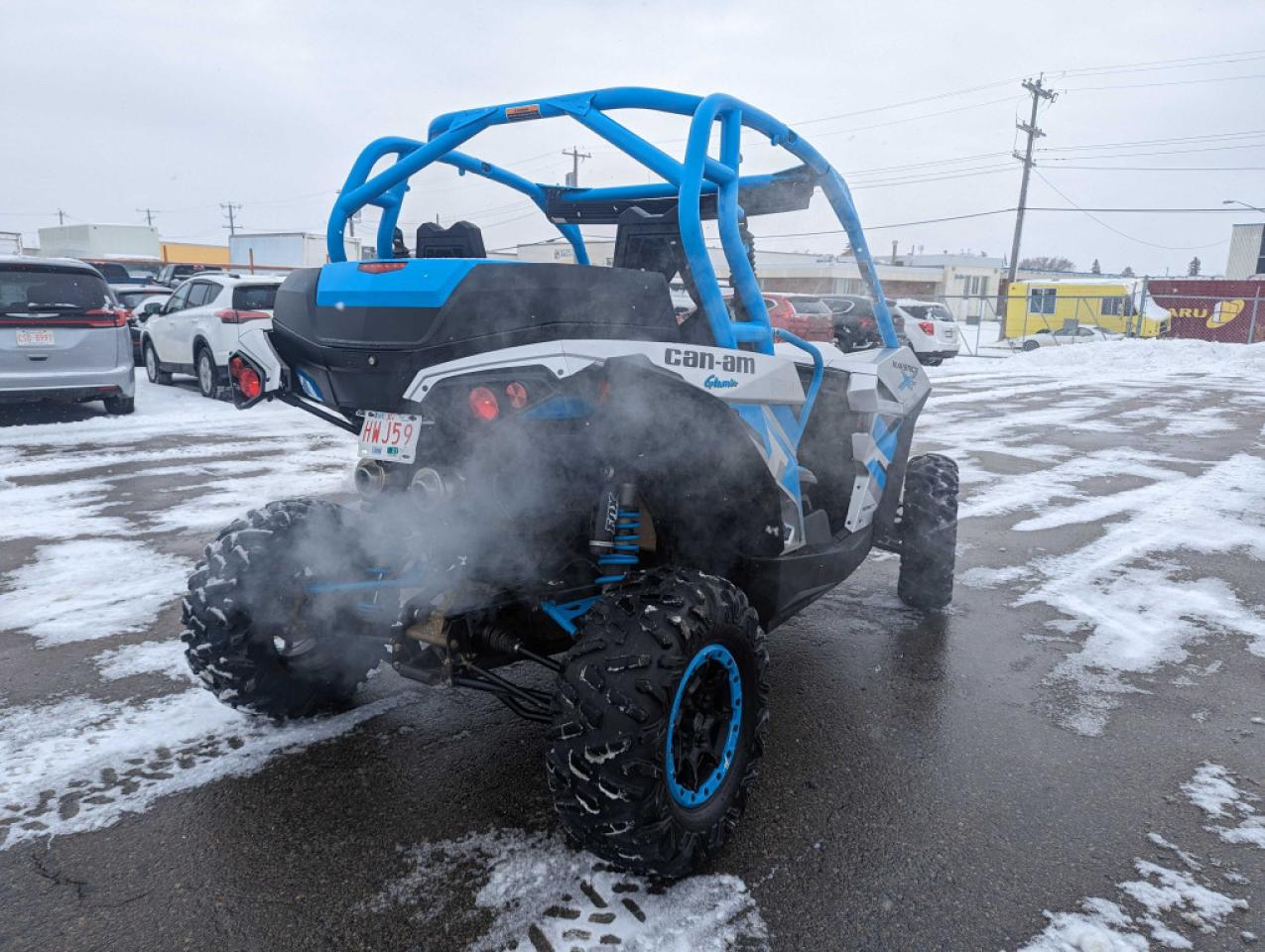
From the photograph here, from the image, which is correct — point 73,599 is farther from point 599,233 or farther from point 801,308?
point 801,308

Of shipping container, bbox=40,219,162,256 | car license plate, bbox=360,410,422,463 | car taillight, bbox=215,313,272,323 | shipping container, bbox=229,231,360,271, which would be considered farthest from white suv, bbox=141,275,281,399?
shipping container, bbox=40,219,162,256

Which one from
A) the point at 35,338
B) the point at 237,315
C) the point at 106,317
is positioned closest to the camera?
the point at 35,338

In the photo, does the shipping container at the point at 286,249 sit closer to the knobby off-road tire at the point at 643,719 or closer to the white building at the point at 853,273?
the white building at the point at 853,273

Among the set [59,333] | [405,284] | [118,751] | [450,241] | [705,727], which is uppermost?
[450,241]

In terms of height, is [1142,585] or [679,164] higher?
[679,164]

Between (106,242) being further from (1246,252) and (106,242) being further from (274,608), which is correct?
(1246,252)

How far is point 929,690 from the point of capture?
3.89m

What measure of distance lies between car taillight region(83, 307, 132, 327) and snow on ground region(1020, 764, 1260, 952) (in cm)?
1105

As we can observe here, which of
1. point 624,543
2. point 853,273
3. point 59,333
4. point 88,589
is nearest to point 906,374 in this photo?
point 853,273

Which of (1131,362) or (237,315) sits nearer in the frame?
(237,315)

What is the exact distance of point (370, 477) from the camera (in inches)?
114

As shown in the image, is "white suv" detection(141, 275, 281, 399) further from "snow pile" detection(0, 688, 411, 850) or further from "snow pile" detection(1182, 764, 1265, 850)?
"snow pile" detection(1182, 764, 1265, 850)

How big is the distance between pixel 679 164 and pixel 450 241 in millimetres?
797

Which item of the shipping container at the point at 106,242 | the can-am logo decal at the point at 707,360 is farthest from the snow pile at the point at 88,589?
the shipping container at the point at 106,242
